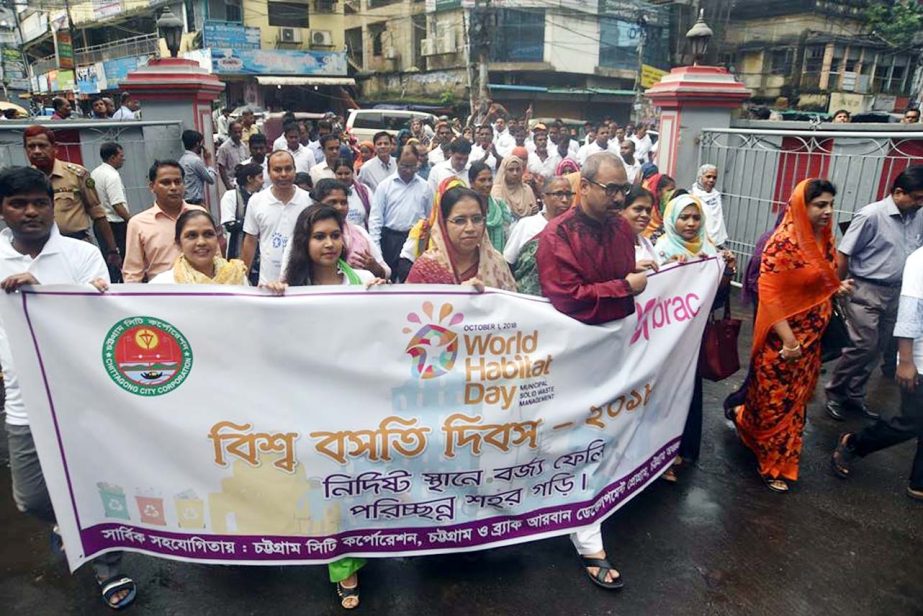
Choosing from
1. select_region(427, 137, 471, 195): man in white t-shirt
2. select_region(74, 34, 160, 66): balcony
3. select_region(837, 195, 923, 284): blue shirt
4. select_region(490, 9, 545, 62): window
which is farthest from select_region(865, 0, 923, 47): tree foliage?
select_region(74, 34, 160, 66): balcony

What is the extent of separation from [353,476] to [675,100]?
7003mm

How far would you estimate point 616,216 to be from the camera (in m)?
3.03

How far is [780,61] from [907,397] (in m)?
33.8

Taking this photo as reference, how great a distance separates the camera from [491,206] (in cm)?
547

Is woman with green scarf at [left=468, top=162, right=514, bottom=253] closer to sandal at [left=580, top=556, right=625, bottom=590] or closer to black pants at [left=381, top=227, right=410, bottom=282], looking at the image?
black pants at [left=381, top=227, right=410, bottom=282]

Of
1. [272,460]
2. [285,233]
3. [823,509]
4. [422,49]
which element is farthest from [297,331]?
[422,49]

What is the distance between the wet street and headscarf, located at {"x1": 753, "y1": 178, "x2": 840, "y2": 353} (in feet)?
3.38

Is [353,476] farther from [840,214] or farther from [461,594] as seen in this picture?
[840,214]

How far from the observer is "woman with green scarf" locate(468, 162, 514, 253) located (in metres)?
5.31

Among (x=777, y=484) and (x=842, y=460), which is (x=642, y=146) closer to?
(x=842, y=460)

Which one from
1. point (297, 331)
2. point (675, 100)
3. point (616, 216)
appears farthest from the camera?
point (675, 100)

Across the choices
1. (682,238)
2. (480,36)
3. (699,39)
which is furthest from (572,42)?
(682,238)

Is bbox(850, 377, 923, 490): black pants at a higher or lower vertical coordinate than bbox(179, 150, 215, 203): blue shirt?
lower

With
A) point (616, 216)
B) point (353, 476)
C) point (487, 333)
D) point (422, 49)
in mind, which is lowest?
point (353, 476)
